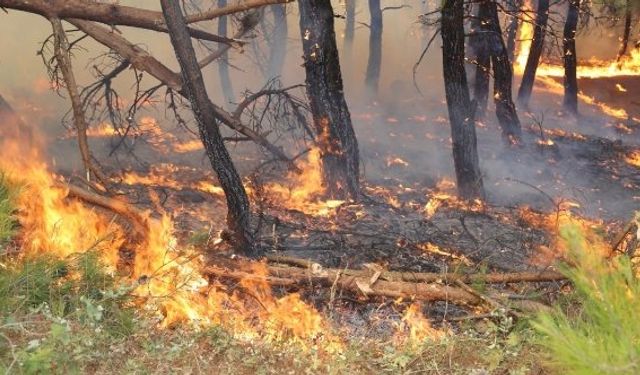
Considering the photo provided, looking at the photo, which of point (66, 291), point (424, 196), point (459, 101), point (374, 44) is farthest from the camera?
point (374, 44)

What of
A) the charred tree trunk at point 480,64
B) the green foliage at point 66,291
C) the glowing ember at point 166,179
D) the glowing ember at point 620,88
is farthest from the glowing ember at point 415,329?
the glowing ember at point 620,88

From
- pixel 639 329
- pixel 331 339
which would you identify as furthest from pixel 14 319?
pixel 639 329

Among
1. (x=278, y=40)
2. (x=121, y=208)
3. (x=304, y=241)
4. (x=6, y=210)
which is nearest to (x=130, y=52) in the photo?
(x=121, y=208)

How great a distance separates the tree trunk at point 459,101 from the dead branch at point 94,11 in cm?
376

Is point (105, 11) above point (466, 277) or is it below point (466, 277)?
above

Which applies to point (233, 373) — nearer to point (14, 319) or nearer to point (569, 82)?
point (14, 319)

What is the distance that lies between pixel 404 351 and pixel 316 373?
643 mm

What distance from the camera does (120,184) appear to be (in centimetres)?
818

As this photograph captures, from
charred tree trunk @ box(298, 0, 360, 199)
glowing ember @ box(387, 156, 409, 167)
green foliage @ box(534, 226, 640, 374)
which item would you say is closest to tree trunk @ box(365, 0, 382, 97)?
glowing ember @ box(387, 156, 409, 167)

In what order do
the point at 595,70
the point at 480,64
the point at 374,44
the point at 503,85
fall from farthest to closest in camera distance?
the point at 595,70
the point at 374,44
the point at 503,85
the point at 480,64

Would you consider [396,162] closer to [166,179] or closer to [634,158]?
[166,179]

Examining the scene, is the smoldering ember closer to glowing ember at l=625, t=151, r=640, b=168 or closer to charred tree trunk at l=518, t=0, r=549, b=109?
glowing ember at l=625, t=151, r=640, b=168

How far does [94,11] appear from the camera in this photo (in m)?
6.27

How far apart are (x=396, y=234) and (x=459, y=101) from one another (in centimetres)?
352
